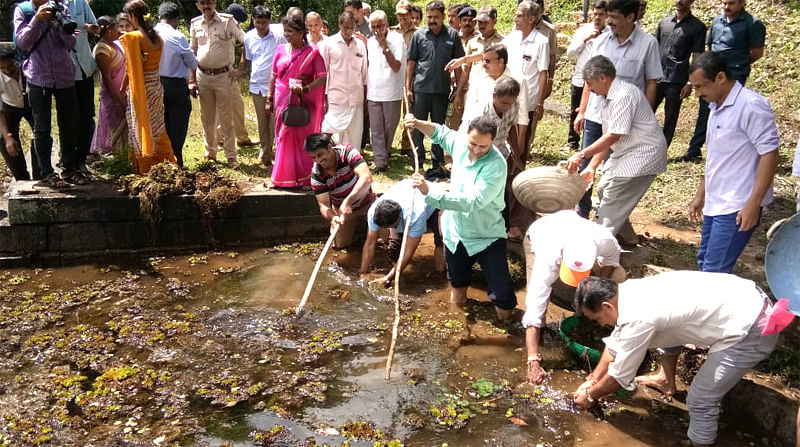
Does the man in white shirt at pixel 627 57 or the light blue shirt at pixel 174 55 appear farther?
the light blue shirt at pixel 174 55

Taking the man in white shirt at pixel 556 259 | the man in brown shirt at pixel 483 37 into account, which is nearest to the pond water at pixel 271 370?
the man in white shirt at pixel 556 259

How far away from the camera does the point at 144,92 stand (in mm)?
7328

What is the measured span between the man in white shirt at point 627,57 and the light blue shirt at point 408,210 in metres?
1.65

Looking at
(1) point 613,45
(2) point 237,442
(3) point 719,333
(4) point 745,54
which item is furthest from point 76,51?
(4) point 745,54

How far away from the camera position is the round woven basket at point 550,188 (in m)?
5.64

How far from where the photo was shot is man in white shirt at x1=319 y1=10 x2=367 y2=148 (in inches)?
329

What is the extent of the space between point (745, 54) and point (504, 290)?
4.70 m

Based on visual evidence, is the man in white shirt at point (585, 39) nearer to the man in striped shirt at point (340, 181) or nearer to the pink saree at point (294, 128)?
the man in striped shirt at point (340, 181)

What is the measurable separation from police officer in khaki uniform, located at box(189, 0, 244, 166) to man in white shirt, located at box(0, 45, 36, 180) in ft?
6.58

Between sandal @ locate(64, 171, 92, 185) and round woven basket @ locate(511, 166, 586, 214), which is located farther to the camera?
sandal @ locate(64, 171, 92, 185)

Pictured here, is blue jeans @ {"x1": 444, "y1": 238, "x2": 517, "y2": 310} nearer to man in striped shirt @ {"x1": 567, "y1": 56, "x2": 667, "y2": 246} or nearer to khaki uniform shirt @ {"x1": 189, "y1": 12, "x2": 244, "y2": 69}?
man in striped shirt @ {"x1": 567, "y1": 56, "x2": 667, "y2": 246}

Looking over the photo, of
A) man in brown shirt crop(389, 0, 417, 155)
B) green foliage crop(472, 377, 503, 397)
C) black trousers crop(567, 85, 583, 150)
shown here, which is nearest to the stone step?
man in brown shirt crop(389, 0, 417, 155)

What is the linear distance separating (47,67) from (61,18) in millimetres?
500

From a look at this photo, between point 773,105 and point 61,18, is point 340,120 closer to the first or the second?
point 61,18
